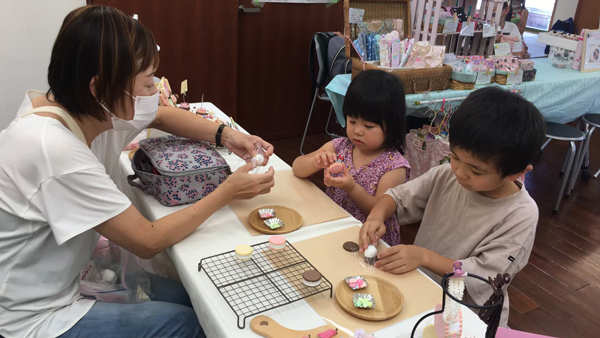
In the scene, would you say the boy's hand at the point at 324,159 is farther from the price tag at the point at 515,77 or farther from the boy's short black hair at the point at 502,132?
the price tag at the point at 515,77

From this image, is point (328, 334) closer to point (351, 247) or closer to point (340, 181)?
point (351, 247)

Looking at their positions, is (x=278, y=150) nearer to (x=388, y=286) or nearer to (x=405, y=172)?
(x=405, y=172)

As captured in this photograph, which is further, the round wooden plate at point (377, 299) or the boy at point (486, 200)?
the boy at point (486, 200)

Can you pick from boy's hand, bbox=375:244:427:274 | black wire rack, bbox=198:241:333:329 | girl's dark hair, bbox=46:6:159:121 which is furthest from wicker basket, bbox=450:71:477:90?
girl's dark hair, bbox=46:6:159:121

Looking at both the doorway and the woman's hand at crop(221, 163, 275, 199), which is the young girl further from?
the doorway

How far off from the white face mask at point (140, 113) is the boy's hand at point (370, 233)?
0.69m

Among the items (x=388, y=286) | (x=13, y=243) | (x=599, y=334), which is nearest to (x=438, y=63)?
(x=599, y=334)

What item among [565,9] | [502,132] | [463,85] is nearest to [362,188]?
[502,132]

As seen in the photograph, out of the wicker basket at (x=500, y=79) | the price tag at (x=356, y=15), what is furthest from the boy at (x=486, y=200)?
the wicker basket at (x=500, y=79)

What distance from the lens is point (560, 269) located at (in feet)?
8.50

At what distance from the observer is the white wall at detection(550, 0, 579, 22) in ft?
21.7

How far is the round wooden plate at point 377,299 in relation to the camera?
0.98 metres

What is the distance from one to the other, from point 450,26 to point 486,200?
2.38 meters

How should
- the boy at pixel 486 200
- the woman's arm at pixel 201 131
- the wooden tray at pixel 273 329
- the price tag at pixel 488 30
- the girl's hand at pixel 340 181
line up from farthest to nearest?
the price tag at pixel 488 30
the woman's arm at pixel 201 131
the girl's hand at pixel 340 181
the boy at pixel 486 200
the wooden tray at pixel 273 329
